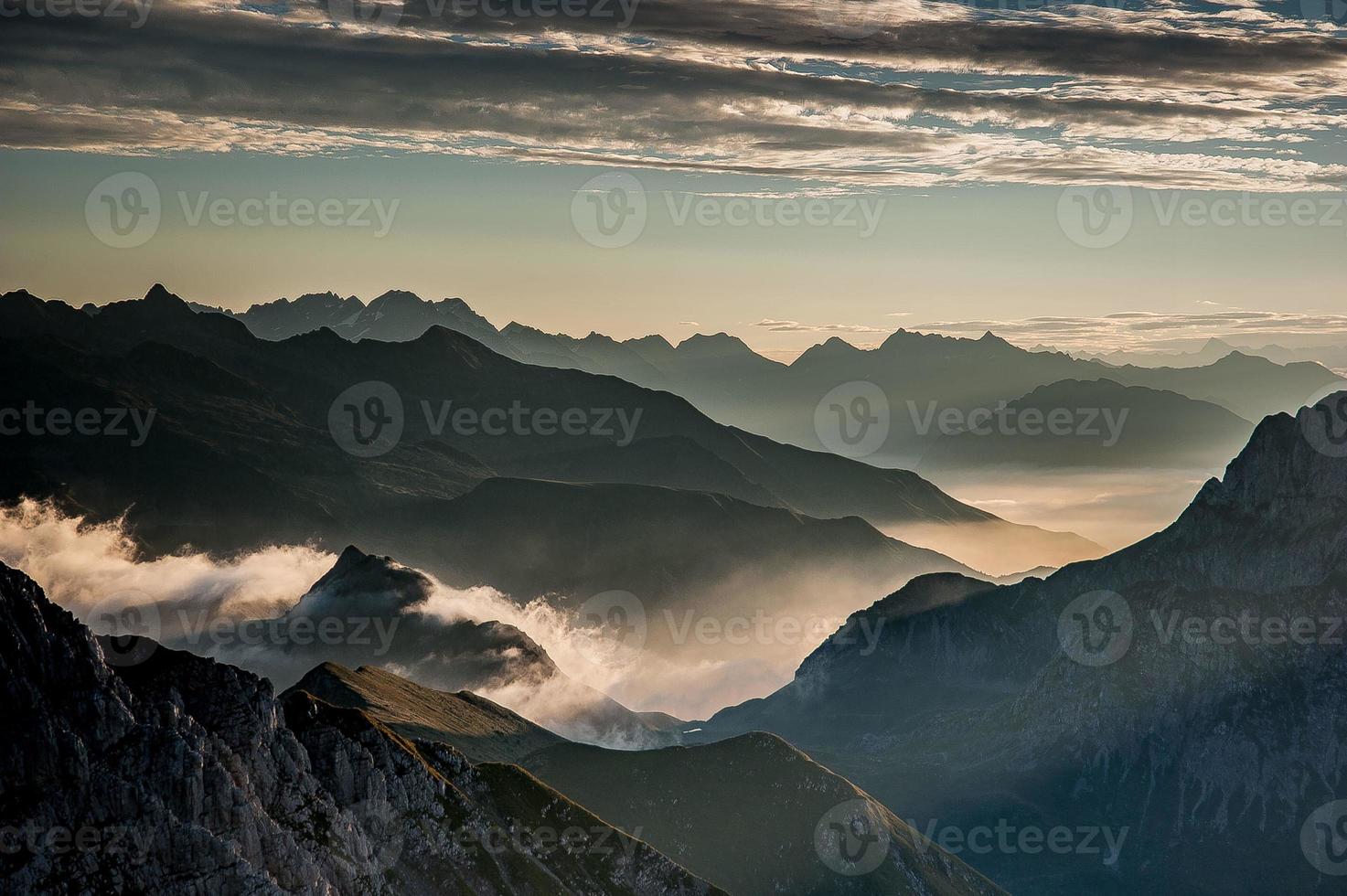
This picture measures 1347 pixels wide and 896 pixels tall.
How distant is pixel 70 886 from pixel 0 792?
16586 millimetres

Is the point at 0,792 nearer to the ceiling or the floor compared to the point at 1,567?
nearer to the floor

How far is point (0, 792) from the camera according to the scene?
655 ft

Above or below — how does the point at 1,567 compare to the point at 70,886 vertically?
above

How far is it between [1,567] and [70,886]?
150 feet

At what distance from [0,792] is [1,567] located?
31723mm

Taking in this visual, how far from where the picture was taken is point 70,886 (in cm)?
19825

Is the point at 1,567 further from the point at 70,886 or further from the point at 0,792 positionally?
the point at 70,886

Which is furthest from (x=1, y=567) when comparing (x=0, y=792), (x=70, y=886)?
(x=70, y=886)

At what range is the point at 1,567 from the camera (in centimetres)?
19988
